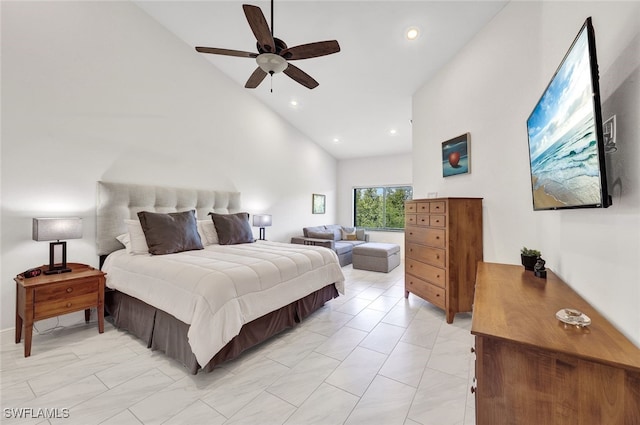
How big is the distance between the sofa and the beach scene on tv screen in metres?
3.95

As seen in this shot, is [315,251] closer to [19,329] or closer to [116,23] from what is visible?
[19,329]

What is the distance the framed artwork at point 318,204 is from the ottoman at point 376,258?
5.63ft

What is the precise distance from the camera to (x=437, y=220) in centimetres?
284

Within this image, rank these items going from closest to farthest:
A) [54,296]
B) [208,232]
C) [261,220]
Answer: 1. [54,296]
2. [208,232]
3. [261,220]

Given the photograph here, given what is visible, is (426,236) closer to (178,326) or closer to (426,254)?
(426,254)

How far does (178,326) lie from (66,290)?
1.17m

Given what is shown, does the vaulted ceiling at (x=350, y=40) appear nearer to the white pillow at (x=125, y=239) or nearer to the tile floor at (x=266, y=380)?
the white pillow at (x=125, y=239)

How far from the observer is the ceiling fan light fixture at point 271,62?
7.16 ft

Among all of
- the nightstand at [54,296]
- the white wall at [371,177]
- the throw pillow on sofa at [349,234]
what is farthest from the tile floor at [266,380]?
the white wall at [371,177]

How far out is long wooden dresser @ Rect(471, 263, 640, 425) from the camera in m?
0.74

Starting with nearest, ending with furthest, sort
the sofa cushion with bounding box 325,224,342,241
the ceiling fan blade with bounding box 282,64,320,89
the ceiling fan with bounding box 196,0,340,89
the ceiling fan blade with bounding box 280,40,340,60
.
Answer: the ceiling fan with bounding box 196,0,340,89 < the ceiling fan blade with bounding box 280,40,340,60 < the ceiling fan blade with bounding box 282,64,320,89 < the sofa cushion with bounding box 325,224,342,241

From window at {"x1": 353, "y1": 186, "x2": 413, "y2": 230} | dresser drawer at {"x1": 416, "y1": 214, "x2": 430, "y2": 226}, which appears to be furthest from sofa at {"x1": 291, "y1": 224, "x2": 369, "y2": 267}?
dresser drawer at {"x1": 416, "y1": 214, "x2": 430, "y2": 226}

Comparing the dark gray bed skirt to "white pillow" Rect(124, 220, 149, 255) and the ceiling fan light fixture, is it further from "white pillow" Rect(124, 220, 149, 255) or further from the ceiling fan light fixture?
the ceiling fan light fixture

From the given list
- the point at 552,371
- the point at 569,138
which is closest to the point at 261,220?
the point at 569,138
